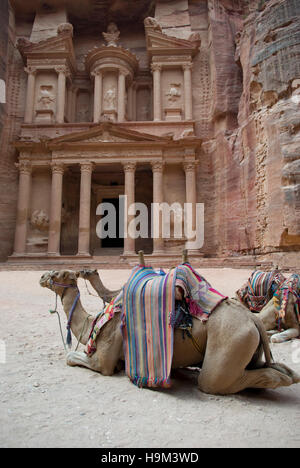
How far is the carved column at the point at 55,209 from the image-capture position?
19219mm

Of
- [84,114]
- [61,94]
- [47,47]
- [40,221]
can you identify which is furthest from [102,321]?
[47,47]

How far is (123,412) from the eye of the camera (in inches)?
89.7

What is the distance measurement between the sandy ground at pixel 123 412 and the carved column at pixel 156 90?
20.9m

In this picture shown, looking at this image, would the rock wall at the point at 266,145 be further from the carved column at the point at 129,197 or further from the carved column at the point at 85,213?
the carved column at the point at 85,213

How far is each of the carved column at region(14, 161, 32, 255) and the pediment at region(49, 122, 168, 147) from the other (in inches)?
96.4

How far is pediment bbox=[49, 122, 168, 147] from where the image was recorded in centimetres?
1988

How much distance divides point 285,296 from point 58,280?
2.94m

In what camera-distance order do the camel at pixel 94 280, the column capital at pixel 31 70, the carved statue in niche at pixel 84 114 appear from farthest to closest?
the carved statue in niche at pixel 84 114 → the column capital at pixel 31 70 → the camel at pixel 94 280

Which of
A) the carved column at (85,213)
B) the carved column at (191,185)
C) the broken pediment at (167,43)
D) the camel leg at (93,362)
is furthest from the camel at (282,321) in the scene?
the broken pediment at (167,43)

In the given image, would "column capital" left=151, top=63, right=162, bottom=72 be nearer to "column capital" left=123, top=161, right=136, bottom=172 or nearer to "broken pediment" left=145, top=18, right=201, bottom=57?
"broken pediment" left=145, top=18, right=201, bottom=57

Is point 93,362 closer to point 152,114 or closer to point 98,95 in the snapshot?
point 98,95
